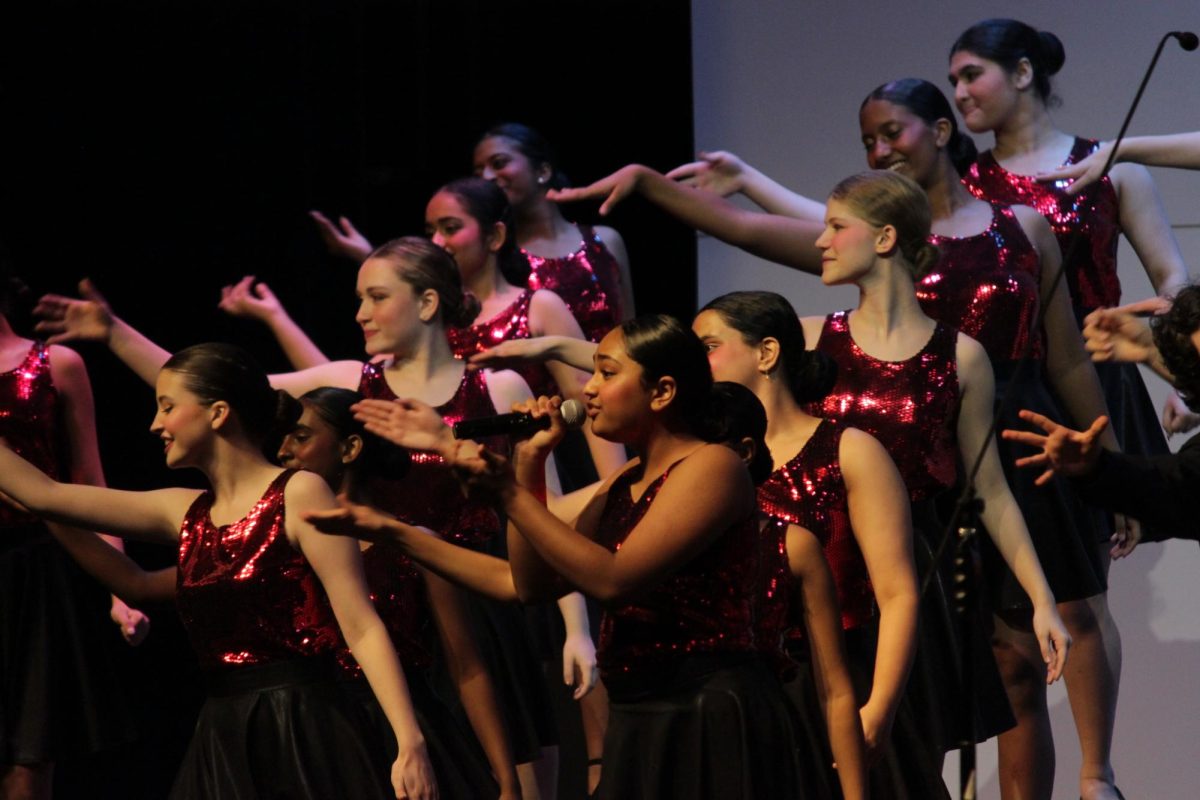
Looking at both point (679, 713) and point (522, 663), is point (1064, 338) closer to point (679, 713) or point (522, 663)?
point (522, 663)

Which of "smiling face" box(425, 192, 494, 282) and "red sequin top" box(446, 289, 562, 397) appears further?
"smiling face" box(425, 192, 494, 282)

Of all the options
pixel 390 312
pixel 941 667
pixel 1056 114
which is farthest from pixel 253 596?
pixel 1056 114

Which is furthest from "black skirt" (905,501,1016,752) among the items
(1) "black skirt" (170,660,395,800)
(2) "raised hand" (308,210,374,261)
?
(2) "raised hand" (308,210,374,261)

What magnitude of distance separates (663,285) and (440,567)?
2.46 m

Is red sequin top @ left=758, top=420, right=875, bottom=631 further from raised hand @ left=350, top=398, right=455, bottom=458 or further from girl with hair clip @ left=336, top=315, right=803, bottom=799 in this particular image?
raised hand @ left=350, top=398, right=455, bottom=458

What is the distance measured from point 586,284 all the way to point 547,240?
0.16 metres

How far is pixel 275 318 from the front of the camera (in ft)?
13.7

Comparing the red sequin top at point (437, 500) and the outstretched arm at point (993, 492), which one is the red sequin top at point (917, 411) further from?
the red sequin top at point (437, 500)

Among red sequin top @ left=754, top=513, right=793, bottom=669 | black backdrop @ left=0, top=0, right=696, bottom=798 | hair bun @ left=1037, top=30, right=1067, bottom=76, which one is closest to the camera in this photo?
red sequin top @ left=754, top=513, right=793, bottom=669

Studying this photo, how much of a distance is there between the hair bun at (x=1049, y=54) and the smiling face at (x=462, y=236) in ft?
3.97

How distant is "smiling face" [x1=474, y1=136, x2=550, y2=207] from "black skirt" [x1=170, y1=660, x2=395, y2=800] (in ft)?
5.84

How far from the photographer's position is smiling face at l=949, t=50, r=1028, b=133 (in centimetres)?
389

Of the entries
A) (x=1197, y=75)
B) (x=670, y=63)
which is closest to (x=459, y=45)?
(x=670, y=63)

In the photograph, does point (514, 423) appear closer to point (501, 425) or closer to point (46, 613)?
point (501, 425)
